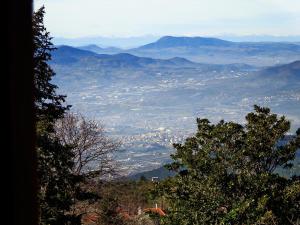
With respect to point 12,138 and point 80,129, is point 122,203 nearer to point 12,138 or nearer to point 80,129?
point 80,129

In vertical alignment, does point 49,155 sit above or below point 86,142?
above

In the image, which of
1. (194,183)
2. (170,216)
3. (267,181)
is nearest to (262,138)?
(267,181)

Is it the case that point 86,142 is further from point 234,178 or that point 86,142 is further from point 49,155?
point 49,155

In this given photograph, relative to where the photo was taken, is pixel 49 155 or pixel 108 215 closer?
pixel 49 155

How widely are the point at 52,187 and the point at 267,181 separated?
8.08 metres

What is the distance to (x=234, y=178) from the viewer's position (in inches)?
708

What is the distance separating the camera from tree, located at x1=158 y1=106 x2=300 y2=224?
16578 mm

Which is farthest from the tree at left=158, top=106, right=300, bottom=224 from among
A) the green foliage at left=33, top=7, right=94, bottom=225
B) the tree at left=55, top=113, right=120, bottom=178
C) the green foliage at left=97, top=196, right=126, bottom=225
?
the green foliage at left=97, top=196, right=126, bottom=225

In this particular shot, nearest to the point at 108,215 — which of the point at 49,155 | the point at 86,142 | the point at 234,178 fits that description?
the point at 86,142

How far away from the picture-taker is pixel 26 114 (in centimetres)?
134

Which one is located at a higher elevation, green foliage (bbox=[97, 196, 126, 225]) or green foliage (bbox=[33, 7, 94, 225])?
green foliage (bbox=[33, 7, 94, 225])

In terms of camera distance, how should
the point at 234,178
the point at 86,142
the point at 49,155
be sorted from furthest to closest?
the point at 86,142
the point at 234,178
the point at 49,155

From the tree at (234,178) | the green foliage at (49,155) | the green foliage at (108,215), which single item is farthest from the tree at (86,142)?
the green foliage at (49,155)

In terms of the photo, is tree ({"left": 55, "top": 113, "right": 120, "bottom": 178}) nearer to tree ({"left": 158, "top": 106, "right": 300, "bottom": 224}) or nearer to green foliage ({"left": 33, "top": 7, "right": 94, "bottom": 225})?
tree ({"left": 158, "top": 106, "right": 300, "bottom": 224})
